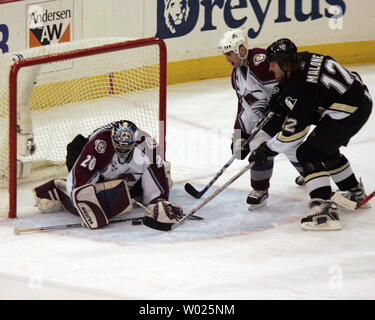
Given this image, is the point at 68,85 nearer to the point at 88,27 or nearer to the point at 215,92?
the point at 88,27

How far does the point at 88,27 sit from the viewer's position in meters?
7.08

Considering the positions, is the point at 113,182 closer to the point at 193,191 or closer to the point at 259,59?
the point at 193,191

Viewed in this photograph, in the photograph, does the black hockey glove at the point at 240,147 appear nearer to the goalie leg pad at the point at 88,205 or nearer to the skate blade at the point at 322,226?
the skate blade at the point at 322,226

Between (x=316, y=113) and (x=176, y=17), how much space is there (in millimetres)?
3465

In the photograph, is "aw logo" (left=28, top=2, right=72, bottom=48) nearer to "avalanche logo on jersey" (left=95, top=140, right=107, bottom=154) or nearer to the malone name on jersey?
"avalanche logo on jersey" (left=95, top=140, right=107, bottom=154)

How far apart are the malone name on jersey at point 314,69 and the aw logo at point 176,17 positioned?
11.5ft

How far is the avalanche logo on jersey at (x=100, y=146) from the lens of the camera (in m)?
4.50

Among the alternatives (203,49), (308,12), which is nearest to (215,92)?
(203,49)

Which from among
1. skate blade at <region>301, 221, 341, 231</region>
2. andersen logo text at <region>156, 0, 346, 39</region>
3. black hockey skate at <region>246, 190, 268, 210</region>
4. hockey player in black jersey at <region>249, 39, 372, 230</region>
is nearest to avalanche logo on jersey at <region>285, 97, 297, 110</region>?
hockey player in black jersey at <region>249, 39, 372, 230</region>

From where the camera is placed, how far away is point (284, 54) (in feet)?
13.8

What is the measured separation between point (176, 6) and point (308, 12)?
1.36m

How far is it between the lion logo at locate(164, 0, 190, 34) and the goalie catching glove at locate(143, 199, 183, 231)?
3.44m

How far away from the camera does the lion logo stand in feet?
25.1

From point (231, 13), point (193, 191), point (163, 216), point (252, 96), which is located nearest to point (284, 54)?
point (252, 96)
